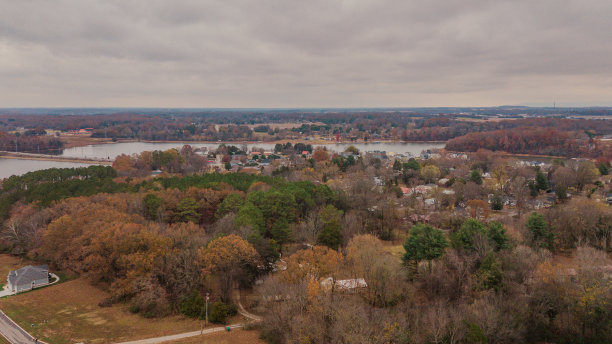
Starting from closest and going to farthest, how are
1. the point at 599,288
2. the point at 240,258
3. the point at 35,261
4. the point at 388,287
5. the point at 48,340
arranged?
1. the point at 599,288
2. the point at 48,340
3. the point at 388,287
4. the point at 240,258
5. the point at 35,261

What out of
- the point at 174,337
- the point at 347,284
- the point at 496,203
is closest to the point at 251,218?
the point at 347,284

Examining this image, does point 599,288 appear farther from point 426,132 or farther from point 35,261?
point 426,132

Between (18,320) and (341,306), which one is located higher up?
(341,306)

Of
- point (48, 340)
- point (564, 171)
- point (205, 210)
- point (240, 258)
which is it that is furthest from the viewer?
point (564, 171)

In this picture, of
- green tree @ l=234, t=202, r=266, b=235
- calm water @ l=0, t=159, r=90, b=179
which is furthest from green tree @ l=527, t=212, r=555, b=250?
calm water @ l=0, t=159, r=90, b=179

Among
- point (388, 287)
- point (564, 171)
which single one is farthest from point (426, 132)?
point (388, 287)

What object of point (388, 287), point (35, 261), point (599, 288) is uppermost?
point (599, 288)

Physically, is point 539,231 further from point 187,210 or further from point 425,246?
point 187,210

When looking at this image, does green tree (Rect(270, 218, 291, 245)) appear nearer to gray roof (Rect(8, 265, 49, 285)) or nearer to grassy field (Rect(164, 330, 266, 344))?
grassy field (Rect(164, 330, 266, 344))
